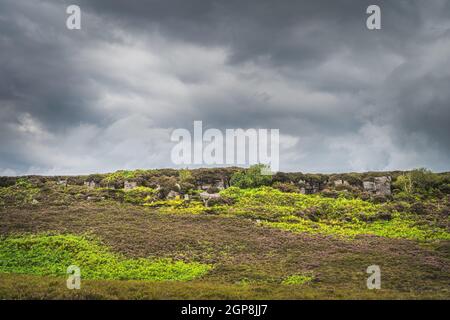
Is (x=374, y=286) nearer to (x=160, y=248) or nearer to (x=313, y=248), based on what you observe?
(x=313, y=248)

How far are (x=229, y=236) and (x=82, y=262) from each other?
12.4m

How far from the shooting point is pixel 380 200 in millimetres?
48906

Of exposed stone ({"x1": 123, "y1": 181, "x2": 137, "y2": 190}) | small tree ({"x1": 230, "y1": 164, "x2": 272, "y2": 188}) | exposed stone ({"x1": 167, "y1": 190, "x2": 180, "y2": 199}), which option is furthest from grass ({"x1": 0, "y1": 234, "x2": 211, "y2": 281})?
small tree ({"x1": 230, "y1": 164, "x2": 272, "y2": 188})

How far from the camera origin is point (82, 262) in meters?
25.8

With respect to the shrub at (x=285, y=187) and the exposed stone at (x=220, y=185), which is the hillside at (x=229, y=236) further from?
the exposed stone at (x=220, y=185)

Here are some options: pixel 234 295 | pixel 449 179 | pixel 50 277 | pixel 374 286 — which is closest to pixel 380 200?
pixel 449 179

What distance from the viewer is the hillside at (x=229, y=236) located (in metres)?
20.4

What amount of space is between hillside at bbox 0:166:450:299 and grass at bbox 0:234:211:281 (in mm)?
83

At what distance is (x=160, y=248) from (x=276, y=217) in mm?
16151

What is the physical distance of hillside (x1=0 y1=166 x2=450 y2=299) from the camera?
20.4 metres

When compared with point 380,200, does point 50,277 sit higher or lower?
lower

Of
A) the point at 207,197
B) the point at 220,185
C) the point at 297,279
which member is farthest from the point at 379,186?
the point at 297,279

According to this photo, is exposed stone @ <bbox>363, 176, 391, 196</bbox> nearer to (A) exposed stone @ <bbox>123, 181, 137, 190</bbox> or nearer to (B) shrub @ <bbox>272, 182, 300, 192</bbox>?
(B) shrub @ <bbox>272, 182, 300, 192</bbox>

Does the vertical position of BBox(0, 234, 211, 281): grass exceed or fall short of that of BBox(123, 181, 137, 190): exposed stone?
it falls short
